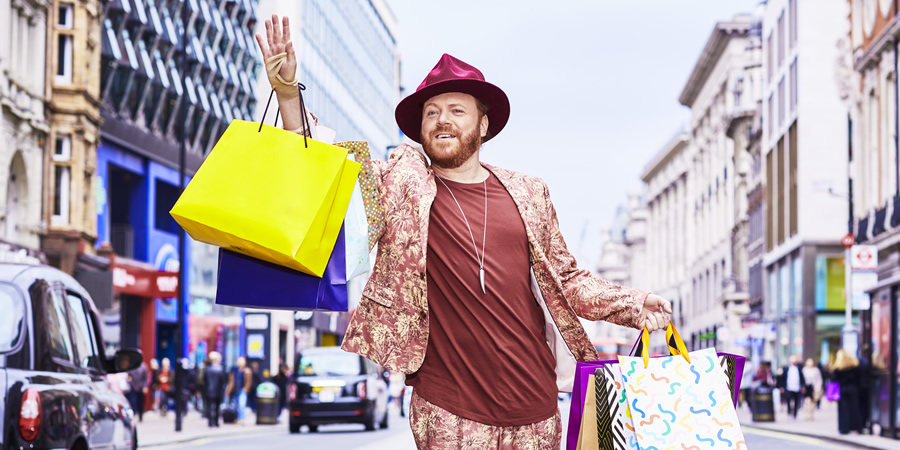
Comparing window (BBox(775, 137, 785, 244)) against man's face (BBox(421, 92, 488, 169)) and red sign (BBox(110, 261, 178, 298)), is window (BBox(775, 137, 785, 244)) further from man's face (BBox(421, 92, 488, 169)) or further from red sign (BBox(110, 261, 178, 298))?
man's face (BBox(421, 92, 488, 169))

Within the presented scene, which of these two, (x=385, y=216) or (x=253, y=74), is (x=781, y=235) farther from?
(x=385, y=216)

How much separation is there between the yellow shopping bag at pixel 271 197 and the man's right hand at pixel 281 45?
0.21 meters

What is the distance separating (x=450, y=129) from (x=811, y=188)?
5637 centimetres

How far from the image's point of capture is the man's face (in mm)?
4832

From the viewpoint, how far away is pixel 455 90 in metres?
4.93

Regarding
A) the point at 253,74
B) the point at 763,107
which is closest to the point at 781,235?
the point at 763,107

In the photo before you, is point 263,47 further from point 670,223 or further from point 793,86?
point 670,223

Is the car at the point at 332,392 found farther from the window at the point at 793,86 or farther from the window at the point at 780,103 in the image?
the window at the point at 780,103

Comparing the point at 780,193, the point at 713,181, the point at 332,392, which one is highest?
the point at 713,181

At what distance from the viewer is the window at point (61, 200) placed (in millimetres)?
37281

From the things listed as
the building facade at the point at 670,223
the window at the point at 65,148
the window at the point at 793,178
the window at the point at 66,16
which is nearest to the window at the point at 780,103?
the window at the point at 793,178

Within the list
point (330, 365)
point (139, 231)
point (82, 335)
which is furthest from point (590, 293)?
point (139, 231)

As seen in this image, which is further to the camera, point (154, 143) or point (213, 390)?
point (154, 143)

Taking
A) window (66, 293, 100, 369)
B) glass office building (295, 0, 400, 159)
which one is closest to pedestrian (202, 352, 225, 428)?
glass office building (295, 0, 400, 159)
